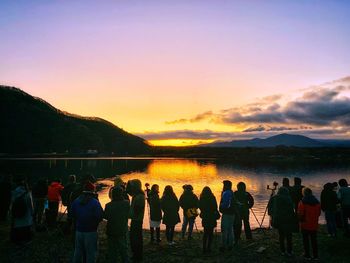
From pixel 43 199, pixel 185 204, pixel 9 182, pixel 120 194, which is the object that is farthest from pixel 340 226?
pixel 9 182

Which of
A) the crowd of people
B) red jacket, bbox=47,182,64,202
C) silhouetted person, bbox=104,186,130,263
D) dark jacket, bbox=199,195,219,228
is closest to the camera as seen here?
the crowd of people

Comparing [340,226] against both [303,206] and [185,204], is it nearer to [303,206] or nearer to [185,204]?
[303,206]

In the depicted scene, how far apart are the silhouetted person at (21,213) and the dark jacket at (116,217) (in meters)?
4.50

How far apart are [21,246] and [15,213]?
1.50m

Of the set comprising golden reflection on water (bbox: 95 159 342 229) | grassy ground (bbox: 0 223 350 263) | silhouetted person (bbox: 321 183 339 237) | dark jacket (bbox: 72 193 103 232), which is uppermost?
dark jacket (bbox: 72 193 103 232)

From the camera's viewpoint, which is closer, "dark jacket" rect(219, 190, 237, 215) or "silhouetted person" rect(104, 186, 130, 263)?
"silhouetted person" rect(104, 186, 130, 263)

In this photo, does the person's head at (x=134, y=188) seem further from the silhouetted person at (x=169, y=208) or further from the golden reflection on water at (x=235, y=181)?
the golden reflection on water at (x=235, y=181)

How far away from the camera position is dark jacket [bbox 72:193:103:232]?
851 cm

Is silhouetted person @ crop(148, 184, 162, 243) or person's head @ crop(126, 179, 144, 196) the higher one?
person's head @ crop(126, 179, 144, 196)

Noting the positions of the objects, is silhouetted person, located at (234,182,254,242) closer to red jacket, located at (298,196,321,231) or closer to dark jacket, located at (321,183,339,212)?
red jacket, located at (298,196,321,231)

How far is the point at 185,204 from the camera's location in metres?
13.8

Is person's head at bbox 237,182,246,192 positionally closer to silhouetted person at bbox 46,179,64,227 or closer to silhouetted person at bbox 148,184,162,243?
silhouetted person at bbox 148,184,162,243

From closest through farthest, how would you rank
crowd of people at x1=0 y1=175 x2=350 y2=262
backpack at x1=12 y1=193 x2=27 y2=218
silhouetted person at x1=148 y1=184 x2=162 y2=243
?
crowd of people at x1=0 y1=175 x2=350 y2=262 → backpack at x1=12 y1=193 x2=27 y2=218 → silhouetted person at x1=148 y1=184 x2=162 y2=243

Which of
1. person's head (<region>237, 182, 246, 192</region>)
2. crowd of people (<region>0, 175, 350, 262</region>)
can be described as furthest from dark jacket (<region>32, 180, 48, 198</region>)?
person's head (<region>237, 182, 246, 192</region>)
